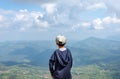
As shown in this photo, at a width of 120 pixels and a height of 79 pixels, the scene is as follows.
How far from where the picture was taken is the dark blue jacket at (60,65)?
12066 millimetres

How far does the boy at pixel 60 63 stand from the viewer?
12047mm

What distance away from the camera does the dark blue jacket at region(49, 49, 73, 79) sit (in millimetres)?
12066

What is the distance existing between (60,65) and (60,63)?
14 centimetres

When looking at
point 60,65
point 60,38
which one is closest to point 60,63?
point 60,65

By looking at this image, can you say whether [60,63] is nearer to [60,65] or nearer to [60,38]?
[60,65]

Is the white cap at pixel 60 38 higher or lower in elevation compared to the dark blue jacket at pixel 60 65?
higher

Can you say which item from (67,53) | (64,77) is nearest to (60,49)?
(67,53)

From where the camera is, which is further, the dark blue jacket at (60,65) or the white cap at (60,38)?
the dark blue jacket at (60,65)

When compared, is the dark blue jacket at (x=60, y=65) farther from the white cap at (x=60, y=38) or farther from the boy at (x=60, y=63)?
the white cap at (x=60, y=38)

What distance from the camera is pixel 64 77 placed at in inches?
482

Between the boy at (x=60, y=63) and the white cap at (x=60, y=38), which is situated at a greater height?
the white cap at (x=60, y=38)

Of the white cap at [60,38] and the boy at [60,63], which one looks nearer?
the white cap at [60,38]

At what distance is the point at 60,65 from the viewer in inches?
479

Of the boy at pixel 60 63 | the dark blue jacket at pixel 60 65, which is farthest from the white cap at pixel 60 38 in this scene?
the dark blue jacket at pixel 60 65
